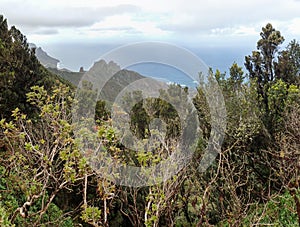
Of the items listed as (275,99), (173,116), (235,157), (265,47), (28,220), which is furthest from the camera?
(265,47)

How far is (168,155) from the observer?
454cm

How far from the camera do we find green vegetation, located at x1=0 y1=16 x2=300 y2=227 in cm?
433

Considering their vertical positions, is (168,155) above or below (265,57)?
below

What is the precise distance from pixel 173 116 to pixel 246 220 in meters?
2.35

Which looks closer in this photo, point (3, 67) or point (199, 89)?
point (199, 89)

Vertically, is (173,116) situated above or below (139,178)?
above

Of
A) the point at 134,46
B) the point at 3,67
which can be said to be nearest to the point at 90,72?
the point at 134,46

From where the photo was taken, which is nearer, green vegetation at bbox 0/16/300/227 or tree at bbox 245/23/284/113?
green vegetation at bbox 0/16/300/227

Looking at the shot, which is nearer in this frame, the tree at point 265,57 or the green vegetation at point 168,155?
the green vegetation at point 168,155

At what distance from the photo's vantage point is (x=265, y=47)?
9586 mm

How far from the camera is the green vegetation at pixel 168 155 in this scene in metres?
4.33

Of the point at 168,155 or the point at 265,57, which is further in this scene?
the point at 265,57

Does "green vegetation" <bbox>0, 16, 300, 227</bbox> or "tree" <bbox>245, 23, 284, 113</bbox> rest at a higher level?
"tree" <bbox>245, 23, 284, 113</bbox>

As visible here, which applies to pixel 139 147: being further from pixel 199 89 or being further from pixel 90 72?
pixel 199 89
